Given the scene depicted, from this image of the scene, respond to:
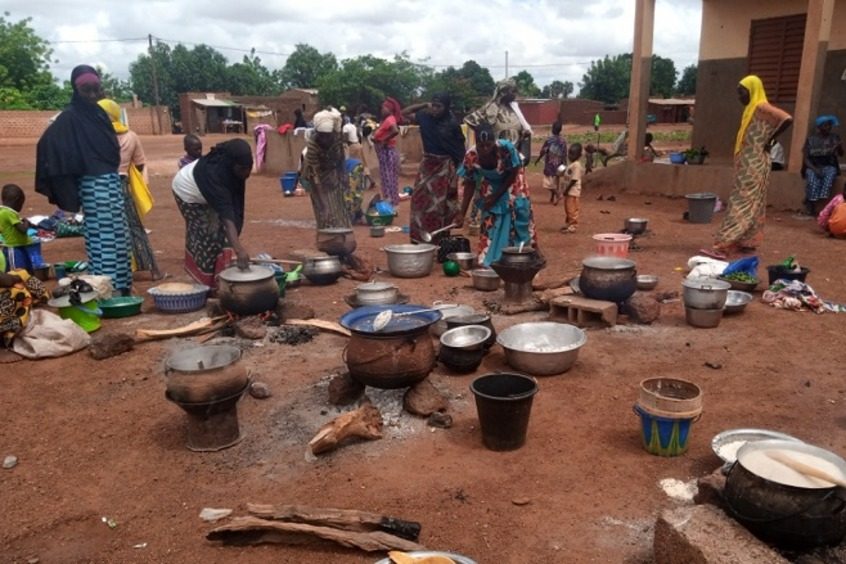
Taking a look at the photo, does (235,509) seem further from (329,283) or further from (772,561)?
(329,283)

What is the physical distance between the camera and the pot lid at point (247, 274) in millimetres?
5234

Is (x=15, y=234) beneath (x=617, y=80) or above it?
beneath

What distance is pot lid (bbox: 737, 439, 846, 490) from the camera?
2.33 meters

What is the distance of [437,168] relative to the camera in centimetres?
780

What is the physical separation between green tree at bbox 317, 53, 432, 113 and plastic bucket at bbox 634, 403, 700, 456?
2838cm

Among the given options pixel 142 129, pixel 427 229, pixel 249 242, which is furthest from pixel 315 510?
pixel 142 129

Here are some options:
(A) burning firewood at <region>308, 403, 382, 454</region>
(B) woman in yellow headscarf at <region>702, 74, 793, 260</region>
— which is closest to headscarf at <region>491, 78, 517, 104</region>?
(B) woman in yellow headscarf at <region>702, 74, 793, 260</region>

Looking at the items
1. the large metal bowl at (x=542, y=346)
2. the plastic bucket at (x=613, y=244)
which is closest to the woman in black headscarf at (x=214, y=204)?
the large metal bowl at (x=542, y=346)

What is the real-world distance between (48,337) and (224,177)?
6.25 ft

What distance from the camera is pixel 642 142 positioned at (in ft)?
42.7

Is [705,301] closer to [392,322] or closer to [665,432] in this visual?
[665,432]

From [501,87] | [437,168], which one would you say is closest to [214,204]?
[437,168]

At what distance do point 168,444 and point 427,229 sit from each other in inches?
188

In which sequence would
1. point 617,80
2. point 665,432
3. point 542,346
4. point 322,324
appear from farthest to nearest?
point 617,80, point 322,324, point 542,346, point 665,432
